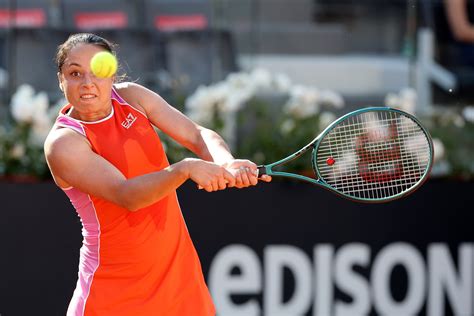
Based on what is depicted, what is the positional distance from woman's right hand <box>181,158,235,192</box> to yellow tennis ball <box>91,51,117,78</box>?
35 cm

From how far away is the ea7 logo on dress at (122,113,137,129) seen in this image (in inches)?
122

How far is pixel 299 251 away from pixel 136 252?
200 cm

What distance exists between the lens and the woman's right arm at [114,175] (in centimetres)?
279

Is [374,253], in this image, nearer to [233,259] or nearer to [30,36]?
[233,259]

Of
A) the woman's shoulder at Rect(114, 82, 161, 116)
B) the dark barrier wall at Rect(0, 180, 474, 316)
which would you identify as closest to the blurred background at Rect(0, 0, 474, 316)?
the dark barrier wall at Rect(0, 180, 474, 316)

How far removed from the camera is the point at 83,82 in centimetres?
297

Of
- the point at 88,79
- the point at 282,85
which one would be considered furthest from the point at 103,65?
the point at 282,85

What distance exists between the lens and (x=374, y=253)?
5086mm

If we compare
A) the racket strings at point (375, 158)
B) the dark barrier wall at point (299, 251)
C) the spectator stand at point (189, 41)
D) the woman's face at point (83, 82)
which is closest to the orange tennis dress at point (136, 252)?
the woman's face at point (83, 82)

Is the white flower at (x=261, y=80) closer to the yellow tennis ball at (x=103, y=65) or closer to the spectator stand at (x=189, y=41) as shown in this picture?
the spectator stand at (x=189, y=41)

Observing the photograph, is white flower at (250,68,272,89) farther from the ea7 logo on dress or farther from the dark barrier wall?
the ea7 logo on dress

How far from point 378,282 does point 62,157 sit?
259 cm

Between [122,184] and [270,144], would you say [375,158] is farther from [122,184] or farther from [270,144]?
[122,184]

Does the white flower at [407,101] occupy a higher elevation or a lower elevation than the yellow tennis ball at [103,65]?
higher
